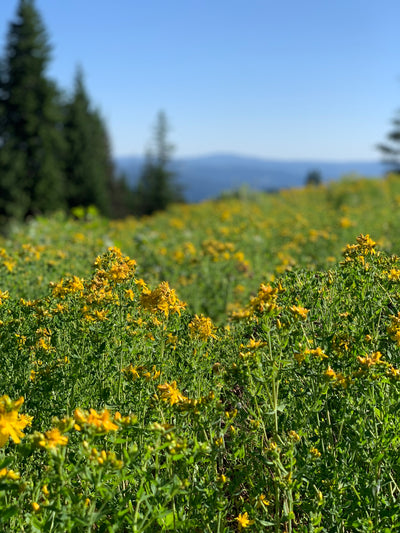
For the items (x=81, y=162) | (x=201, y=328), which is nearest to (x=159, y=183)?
(x=81, y=162)

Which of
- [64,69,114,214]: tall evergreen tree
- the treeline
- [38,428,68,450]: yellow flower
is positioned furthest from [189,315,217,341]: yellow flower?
[64,69,114,214]: tall evergreen tree

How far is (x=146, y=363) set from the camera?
2.38 meters

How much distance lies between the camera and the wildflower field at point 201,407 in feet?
5.65

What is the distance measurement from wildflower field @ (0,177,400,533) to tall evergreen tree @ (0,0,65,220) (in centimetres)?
2392

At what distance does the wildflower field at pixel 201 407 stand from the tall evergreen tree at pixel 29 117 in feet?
78.5

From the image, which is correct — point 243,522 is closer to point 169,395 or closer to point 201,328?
point 169,395

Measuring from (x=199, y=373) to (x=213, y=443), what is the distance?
1.49ft

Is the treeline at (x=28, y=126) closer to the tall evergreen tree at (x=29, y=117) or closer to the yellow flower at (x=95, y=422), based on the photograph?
the tall evergreen tree at (x=29, y=117)

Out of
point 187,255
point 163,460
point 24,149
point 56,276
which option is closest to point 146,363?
point 163,460

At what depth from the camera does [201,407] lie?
74.9 inches

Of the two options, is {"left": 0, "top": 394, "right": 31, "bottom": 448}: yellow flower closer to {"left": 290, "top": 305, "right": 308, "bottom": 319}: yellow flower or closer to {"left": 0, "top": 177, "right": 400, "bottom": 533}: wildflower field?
{"left": 0, "top": 177, "right": 400, "bottom": 533}: wildflower field

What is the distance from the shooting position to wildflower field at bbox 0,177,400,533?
1724 millimetres

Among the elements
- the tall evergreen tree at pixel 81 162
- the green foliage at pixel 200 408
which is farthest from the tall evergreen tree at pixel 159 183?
the green foliage at pixel 200 408

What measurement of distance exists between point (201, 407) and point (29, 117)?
26.6 metres
